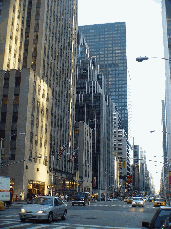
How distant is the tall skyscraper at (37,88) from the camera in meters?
60.1

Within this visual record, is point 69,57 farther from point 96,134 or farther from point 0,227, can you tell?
point 0,227

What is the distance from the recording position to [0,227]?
1483 cm

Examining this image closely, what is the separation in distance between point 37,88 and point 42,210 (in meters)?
51.9

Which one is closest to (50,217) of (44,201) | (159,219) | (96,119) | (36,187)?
(44,201)

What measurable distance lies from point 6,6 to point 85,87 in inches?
2970

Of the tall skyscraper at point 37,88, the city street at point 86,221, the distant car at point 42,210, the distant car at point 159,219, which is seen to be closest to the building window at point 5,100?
the tall skyscraper at point 37,88

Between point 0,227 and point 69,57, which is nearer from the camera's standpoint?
point 0,227

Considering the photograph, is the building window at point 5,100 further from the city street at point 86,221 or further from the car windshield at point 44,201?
the car windshield at point 44,201

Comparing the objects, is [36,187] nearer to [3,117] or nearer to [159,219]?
[3,117]

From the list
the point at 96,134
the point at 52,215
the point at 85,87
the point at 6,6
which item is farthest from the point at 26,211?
the point at 85,87

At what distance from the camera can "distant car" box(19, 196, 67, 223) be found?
59.1ft

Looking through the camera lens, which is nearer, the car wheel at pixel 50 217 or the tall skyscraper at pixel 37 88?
the car wheel at pixel 50 217

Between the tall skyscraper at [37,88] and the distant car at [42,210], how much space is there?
25.5 meters

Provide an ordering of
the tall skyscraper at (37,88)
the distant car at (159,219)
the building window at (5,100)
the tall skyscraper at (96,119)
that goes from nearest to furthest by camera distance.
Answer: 1. the distant car at (159,219)
2. the tall skyscraper at (37,88)
3. the building window at (5,100)
4. the tall skyscraper at (96,119)
